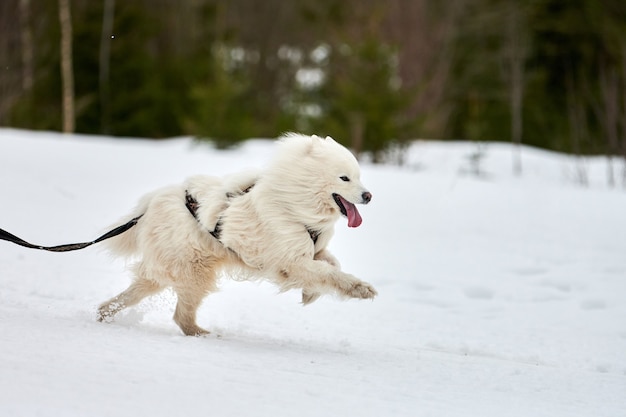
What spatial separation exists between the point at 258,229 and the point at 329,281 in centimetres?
60

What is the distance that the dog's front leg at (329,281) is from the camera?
4.65m

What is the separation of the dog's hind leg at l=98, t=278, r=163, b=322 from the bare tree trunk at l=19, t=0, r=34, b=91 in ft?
62.2

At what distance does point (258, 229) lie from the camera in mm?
4840

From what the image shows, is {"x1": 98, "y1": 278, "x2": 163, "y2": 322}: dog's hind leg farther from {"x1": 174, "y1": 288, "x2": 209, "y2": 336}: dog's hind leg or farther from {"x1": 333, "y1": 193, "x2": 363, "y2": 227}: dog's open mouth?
{"x1": 333, "y1": 193, "x2": 363, "y2": 227}: dog's open mouth

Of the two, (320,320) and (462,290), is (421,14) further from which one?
(320,320)

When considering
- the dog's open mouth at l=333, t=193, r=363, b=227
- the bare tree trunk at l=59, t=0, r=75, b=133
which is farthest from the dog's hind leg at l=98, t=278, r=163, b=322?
the bare tree trunk at l=59, t=0, r=75, b=133

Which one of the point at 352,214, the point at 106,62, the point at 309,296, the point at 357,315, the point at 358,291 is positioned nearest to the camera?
the point at 358,291

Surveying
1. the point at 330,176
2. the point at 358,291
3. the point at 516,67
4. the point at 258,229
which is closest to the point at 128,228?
the point at 258,229

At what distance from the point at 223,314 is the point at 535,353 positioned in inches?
102

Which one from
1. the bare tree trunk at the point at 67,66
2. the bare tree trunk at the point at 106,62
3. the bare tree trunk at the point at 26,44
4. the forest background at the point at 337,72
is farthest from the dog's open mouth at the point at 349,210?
the bare tree trunk at the point at 26,44

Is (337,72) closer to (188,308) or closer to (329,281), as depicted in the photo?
(188,308)

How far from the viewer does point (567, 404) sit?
397 centimetres

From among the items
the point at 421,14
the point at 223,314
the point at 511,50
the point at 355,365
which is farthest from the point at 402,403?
the point at 421,14

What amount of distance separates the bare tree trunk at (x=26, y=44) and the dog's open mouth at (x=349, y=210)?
1966 cm
